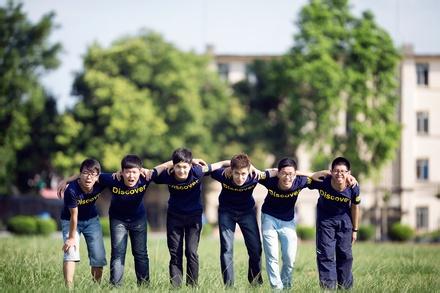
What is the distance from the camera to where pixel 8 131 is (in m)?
47.8

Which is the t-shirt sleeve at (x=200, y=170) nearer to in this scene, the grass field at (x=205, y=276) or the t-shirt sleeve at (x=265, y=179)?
the t-shirt sleeve at (x=265, y=179)

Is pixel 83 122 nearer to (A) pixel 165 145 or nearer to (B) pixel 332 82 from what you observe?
(A) pixel 165 145

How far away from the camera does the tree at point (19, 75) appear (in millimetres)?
47688

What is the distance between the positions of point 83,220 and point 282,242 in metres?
2.98

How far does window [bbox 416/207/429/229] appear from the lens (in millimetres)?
56878

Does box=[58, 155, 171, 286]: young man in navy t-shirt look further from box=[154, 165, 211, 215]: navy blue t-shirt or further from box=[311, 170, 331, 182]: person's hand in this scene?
box=[311, 170, 331, 182]: person's hand

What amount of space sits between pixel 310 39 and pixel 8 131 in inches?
762

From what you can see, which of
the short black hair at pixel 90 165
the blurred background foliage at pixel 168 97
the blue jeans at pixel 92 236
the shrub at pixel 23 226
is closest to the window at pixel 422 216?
the blurred background foliage at pixel 168 97

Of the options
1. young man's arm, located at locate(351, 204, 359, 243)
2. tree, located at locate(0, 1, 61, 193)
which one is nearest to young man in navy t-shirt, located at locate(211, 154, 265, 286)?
young man's arm, located at locate(351, 204, 359, 243)

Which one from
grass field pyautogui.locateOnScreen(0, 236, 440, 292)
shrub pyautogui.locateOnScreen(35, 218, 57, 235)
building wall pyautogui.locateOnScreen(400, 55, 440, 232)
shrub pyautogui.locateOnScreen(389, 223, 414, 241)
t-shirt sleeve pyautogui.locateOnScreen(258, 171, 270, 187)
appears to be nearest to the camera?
grass field pyautogui.locateOnScreen(0, 236, 440, 292)

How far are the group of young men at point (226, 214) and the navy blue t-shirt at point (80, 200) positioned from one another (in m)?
0.01

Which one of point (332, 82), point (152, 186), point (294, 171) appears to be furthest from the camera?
point (152, 186)

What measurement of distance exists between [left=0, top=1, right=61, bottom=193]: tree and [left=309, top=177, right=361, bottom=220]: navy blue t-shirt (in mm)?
37795

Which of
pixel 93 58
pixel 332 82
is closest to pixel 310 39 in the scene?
pixel 332 82
